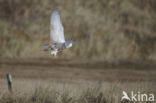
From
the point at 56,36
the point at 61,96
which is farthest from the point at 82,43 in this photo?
the point at 61,96

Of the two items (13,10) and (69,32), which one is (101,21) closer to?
(69,32)

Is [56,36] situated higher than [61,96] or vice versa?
[56,36]

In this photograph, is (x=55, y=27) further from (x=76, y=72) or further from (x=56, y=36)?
(x=76, y=72)

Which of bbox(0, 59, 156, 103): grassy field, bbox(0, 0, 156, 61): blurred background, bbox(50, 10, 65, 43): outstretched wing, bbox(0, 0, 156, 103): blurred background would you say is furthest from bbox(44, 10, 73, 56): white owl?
bbox(0, 0, 156, 61): blurred background

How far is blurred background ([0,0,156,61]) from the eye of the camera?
24.2 metres

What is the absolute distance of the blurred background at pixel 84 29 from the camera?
79.3 feet

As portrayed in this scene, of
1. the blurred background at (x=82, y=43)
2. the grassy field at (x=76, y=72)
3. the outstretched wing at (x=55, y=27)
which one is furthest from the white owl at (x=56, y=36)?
the blurred background at (x=82, y=43)

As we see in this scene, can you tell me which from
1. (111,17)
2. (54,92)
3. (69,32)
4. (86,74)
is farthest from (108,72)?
(54,92)

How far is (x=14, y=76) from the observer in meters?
21.5

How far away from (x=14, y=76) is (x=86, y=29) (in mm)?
5595

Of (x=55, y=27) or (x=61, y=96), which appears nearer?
(x=61, y=96)

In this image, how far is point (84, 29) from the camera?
25750mm

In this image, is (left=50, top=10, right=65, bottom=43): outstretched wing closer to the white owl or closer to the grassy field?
the white owl

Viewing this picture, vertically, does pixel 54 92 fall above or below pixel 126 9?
below
